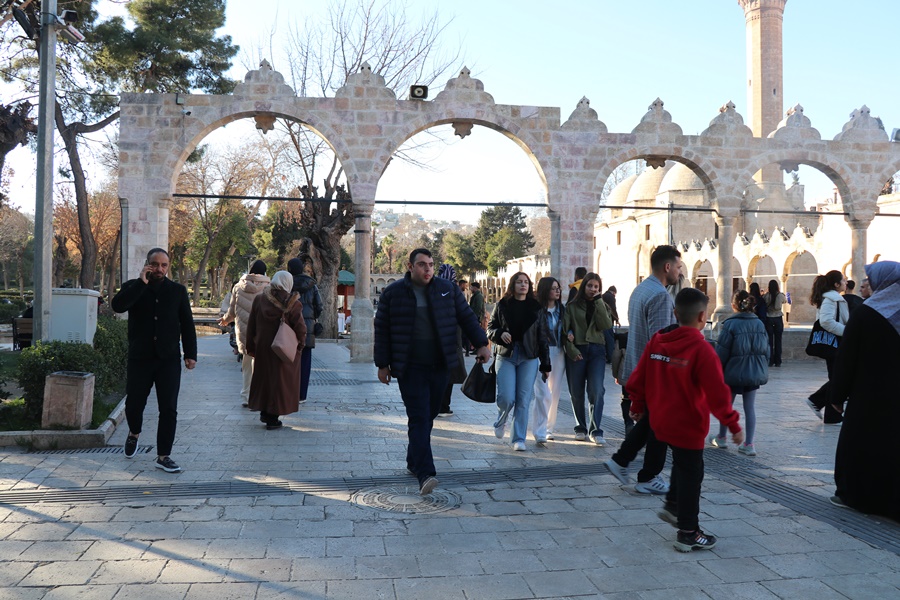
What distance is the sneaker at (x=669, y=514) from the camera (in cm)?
397

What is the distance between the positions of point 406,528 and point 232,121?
10.7 meters

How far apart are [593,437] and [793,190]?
43.1 m

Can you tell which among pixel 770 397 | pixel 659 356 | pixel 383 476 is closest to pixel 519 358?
pixel 383 476

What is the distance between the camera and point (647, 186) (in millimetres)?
44750

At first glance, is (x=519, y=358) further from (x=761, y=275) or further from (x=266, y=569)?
(x=761, y=275)

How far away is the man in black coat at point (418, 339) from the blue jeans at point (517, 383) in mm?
1281

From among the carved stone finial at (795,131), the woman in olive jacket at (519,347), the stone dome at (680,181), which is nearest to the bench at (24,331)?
the woman in olive jacket at (519,347)

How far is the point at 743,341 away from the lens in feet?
20.6

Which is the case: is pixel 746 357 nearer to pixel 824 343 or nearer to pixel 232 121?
pixel 824 343

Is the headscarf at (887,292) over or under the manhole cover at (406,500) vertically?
over

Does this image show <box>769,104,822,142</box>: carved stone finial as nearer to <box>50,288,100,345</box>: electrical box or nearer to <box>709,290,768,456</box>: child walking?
<box>709,290,768,456</box>: child walking

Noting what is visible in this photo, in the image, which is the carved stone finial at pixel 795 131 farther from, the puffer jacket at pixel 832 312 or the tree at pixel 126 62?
the tree at pixel 126 62

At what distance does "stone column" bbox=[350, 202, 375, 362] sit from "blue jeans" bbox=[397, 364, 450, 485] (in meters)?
8.15

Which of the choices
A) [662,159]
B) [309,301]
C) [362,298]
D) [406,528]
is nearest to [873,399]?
[406,528]
